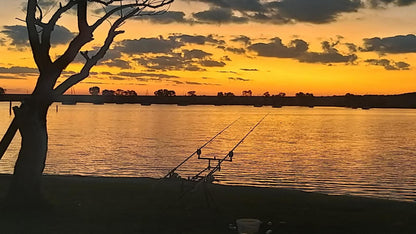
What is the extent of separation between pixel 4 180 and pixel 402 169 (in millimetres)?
33313

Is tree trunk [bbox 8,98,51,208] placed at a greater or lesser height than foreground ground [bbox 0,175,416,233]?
greater

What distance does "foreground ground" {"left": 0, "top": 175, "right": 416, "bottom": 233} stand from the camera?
12.0 m

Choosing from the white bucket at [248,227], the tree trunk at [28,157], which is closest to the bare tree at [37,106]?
the tree trunk at [28,157]

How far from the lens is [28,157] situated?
1336 cm

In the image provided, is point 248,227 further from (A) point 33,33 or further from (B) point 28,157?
(A) point 33,33

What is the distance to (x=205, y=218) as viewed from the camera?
522 inches

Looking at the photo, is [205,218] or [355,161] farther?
[355,161]

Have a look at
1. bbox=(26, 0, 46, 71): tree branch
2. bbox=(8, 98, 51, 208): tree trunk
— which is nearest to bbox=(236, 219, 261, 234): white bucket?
bbox=(8, 98, 51, 208): tree trunk

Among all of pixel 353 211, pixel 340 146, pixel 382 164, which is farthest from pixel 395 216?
pixel 340 146

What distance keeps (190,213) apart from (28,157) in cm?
445

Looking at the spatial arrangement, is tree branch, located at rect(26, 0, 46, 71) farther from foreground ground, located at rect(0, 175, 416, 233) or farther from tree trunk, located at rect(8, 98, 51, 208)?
foreground ground, located at rect(0, 175, 416, 233)

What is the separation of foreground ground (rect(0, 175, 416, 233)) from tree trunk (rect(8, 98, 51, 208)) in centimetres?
46

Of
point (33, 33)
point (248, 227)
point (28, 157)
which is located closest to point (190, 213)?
point (248, 227)

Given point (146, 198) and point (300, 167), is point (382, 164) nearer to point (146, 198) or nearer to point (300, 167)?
point (300, 167)
